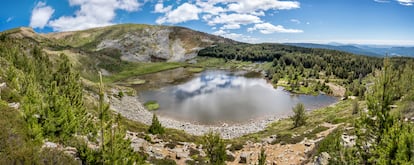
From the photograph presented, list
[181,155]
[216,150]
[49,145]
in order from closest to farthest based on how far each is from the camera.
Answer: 1. [49,145]
2. [216,150]
3. [181,155]

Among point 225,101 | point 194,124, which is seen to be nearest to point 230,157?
point 194,124

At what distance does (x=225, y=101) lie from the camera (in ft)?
324

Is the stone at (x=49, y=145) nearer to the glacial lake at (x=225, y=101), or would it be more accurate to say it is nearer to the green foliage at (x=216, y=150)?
the green foliage at (x=216, y=150)

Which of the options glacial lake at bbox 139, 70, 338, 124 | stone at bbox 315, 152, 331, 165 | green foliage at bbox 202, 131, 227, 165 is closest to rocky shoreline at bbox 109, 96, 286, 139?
glacial lake at bbox 139, 70, 338, 124

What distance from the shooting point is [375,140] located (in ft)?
66.1

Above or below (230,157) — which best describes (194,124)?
below

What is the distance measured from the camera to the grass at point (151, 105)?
3553 inches

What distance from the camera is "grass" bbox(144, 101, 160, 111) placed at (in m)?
90.2

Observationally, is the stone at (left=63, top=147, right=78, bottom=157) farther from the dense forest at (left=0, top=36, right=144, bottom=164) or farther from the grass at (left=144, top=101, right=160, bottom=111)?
the grass at (left=144, top=101, right=160, bottom=111)

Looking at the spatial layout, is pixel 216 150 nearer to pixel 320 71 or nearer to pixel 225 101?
pixel 225 101

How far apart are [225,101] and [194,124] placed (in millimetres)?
27977

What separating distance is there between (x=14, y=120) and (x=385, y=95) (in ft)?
93.1

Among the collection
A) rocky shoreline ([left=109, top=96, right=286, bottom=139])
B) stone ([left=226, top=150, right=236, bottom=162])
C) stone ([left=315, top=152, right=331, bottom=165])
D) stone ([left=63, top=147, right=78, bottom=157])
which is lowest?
rocky shoreline ([left=109, top=96, right=286, bottom=139])

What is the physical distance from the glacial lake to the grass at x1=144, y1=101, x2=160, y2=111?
1779mm
